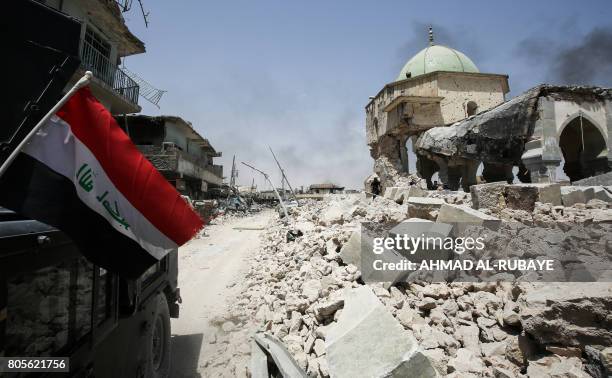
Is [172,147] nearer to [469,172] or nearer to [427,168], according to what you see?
[427,168]

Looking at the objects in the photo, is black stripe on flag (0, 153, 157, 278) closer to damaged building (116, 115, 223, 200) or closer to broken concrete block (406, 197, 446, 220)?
broken concrete block (406, 197, 446, 220)

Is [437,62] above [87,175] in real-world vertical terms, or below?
above

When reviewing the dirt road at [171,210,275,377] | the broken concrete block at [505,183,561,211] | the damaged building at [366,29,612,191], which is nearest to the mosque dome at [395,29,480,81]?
the damaged building at [366,29,612,191]

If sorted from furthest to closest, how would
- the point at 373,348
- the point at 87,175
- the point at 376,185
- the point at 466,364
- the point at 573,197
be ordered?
1. the point at 376,185
2. the point at 573,197
3. the point at 466,364
4. the point at 373,348
5. the point at 87,175

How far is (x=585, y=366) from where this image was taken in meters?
2.58

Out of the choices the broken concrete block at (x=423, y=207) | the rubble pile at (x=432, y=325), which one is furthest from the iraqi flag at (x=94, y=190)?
the broken concrete block at (x=423, y=207)

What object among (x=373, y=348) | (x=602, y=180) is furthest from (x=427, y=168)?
(x=373, y=348)

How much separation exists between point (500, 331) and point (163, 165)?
71.7 feet

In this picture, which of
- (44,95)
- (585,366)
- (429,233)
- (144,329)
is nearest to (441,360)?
(585,366)

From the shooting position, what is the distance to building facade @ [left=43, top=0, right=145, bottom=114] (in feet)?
42.7

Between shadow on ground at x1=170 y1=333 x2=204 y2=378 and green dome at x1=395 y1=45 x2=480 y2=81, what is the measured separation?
30.0 m

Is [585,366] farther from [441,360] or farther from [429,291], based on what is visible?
[429,291]

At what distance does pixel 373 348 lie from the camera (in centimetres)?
273

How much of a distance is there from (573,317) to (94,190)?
4051mm
